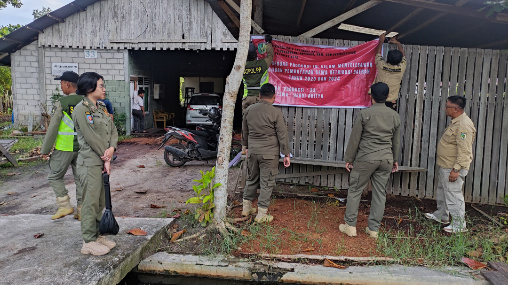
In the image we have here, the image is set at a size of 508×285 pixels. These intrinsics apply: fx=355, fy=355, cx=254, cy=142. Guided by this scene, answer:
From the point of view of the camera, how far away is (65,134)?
14.7 ft

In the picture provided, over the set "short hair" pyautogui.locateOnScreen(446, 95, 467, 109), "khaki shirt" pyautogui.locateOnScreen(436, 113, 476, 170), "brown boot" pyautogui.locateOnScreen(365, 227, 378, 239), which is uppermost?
"short hair" pyautogui.locateOnScreen(446, 95, 467, 109)

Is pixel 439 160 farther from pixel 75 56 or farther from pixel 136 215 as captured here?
pixel 75 56

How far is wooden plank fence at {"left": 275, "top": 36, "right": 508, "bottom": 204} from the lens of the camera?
5.74 meters

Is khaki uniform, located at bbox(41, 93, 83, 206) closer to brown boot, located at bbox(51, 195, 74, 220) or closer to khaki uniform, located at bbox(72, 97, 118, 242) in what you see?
brown boot, located at bbox(51, 195, 74, 220)

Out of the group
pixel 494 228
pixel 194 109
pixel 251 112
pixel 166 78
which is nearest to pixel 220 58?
pixel 166 78

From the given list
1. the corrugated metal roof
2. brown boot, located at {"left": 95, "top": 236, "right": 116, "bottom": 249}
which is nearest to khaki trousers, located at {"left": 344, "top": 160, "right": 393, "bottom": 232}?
brown boot, located at {"left": 95, "top": 236, "right": 116, "bottom": 249}

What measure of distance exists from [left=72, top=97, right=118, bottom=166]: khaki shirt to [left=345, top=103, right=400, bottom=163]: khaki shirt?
290cm

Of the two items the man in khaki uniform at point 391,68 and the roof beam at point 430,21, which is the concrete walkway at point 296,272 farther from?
the roof beam at point 430,21

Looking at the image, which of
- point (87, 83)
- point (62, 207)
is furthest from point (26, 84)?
point (87, 83)

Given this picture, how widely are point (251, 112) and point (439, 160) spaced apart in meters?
2.66

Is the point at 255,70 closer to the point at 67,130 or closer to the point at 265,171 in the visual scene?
the point at 265,171

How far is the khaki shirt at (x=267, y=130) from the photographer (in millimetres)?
4727

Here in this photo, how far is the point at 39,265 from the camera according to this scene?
3375mm

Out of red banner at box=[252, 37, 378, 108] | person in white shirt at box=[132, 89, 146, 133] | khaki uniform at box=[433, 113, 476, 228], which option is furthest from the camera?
person in white shirt at box=[132, 89, 146, 133]
